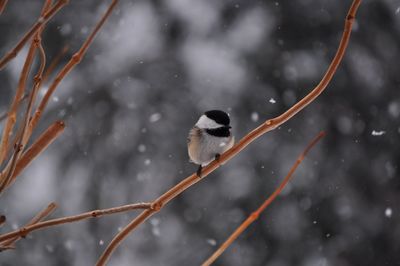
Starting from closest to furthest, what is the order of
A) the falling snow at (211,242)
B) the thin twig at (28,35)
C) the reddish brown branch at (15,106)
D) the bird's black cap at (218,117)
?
the thin twig at (28,35) < the reddish brown branch at (15,106) < the bird's black cap at (218,117) < the falling snow at (211,242)

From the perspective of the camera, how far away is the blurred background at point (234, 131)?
5664 millimetres

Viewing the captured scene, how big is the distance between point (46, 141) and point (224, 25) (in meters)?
5.28

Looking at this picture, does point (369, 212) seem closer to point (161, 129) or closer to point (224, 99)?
point (224, 99)

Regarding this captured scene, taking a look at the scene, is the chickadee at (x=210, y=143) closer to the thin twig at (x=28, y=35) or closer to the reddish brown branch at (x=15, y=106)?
the reddish brown branch at (x=15, y=106)

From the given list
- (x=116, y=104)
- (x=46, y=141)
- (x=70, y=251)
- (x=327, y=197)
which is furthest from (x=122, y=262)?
(x=46, y=141)

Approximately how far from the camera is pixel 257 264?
597 cm

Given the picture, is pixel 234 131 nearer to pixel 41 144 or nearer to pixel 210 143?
pixel 210 143

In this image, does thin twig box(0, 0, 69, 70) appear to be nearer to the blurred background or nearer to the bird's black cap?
the bird's black cap

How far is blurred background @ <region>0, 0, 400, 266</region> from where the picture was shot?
5.66 m

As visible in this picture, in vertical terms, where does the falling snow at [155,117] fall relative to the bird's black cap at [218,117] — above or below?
below

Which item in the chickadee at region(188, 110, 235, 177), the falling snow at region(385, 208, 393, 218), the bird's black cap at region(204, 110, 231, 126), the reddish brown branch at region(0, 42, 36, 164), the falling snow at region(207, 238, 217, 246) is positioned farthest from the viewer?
the falling snow at region(207, 238, 217, 246)

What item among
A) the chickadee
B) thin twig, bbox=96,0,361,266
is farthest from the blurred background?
thin twig, bbox=96,0,361,266

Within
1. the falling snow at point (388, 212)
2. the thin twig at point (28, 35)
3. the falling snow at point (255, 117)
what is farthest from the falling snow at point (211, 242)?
the thin twig at point (28, 35)

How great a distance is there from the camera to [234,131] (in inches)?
220
